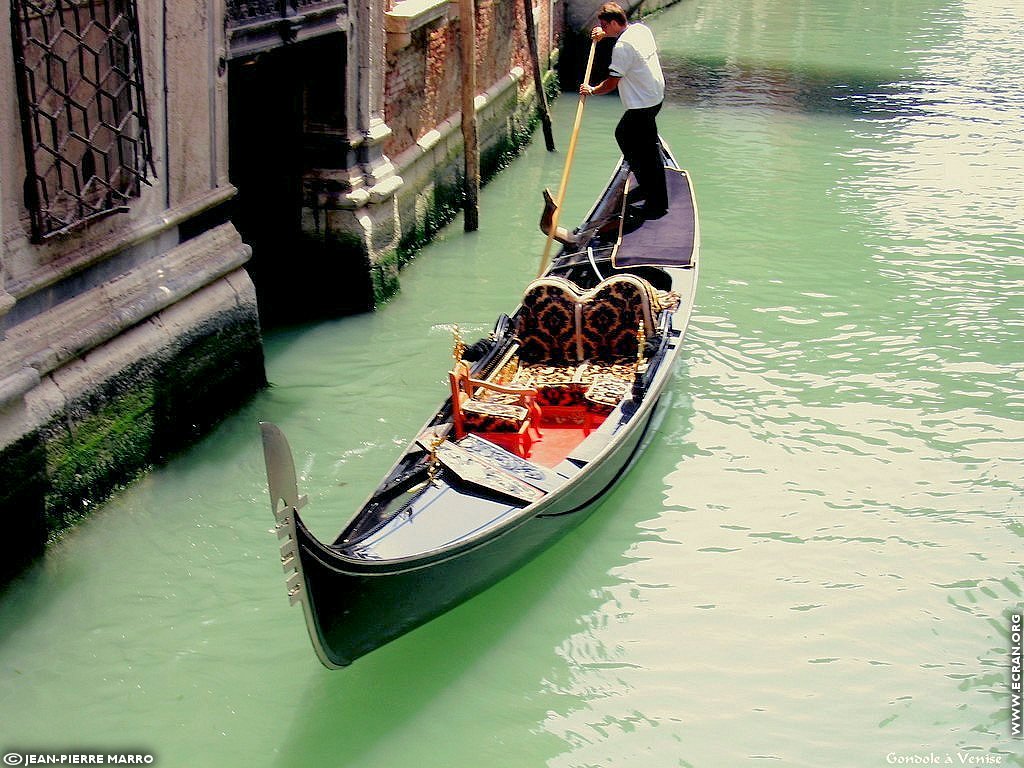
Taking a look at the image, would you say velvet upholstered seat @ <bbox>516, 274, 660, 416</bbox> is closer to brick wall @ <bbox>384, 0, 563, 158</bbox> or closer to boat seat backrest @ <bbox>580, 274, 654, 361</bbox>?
boat seat backrest @ <bbox>580, 274, 654, 361</bbox>

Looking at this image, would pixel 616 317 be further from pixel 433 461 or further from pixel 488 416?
pixel 433 461

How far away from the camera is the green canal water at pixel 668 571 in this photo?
2982mm

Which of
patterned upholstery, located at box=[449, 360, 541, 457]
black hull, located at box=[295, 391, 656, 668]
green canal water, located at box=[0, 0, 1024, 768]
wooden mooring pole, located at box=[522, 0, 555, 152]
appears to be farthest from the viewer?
wooden mooring pole, located at box=[522, 0, 555, 152]

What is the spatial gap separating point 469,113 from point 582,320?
250cm

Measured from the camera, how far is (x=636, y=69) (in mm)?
5352

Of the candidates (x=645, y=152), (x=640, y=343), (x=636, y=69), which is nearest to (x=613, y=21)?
(x=636, y=69)

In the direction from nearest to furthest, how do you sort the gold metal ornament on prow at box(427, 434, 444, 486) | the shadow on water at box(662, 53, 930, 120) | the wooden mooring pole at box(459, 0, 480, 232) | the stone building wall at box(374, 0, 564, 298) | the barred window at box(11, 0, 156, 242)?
the barred window at box(11, 0, 156, 242) → the gold metal ornament on prow at box(427, 434, 444, 486) → the stone building wall at box(374, 0, 564, 298) → the wooden mooring pole at box(459, 0, 480, 232) → the shadow on water at box(662, 53, 930, 120)

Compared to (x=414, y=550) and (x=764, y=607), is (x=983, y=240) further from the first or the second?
(x=414, y=550)

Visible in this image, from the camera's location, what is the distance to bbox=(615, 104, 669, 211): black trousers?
18.0 ft

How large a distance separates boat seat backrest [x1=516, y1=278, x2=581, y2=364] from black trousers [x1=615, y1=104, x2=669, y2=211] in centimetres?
141

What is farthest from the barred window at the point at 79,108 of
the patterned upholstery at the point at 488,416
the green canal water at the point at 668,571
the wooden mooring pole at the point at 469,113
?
the wooden mooring pole at the point at 469,113

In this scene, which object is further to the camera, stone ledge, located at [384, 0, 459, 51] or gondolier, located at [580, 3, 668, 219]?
stone ledge, located at [384, 0, 459, 51]

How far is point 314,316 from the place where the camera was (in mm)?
5414

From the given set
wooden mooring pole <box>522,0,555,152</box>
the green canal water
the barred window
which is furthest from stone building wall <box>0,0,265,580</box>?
wooden mooring pole <box>522,0,555,152</box>
